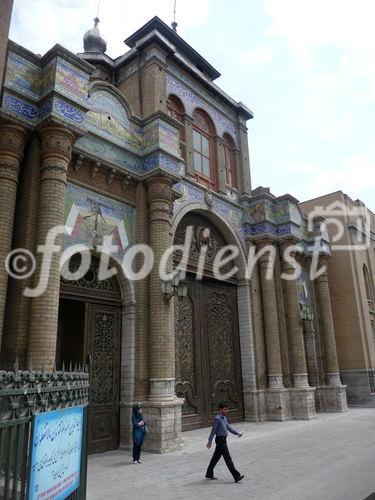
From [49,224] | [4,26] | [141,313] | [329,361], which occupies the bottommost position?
[329,361]

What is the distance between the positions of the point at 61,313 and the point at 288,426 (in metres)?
7.58

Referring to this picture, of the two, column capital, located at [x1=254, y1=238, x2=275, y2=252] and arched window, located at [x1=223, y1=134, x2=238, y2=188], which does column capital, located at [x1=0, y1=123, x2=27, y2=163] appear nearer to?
arched window, located at [x1=223, y1=134, x2=238, y2=188]

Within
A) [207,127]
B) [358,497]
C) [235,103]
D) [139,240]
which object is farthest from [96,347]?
[235,103]

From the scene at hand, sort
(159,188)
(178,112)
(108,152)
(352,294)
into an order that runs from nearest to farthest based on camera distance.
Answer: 1. (108,152)
2. (159,188)
3. (178,112)
4. (352,294)

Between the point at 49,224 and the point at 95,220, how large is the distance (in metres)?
1.92

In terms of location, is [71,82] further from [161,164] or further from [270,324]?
[270,324]

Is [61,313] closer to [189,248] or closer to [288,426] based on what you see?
[189,248]

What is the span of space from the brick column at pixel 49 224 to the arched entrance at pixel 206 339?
16.2ft

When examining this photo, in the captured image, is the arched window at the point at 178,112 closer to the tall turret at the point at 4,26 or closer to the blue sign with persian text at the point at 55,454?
the tall turret at the point at 4,26

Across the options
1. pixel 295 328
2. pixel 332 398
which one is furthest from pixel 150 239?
pixel 332 398

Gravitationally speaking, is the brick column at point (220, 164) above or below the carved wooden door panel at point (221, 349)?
above

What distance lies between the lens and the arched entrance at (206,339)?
1224cm

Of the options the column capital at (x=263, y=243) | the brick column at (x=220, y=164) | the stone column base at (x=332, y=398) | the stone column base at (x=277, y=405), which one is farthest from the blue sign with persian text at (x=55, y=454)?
the stone column base at (x=332, y=398)

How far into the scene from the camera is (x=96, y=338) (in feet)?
32.2
